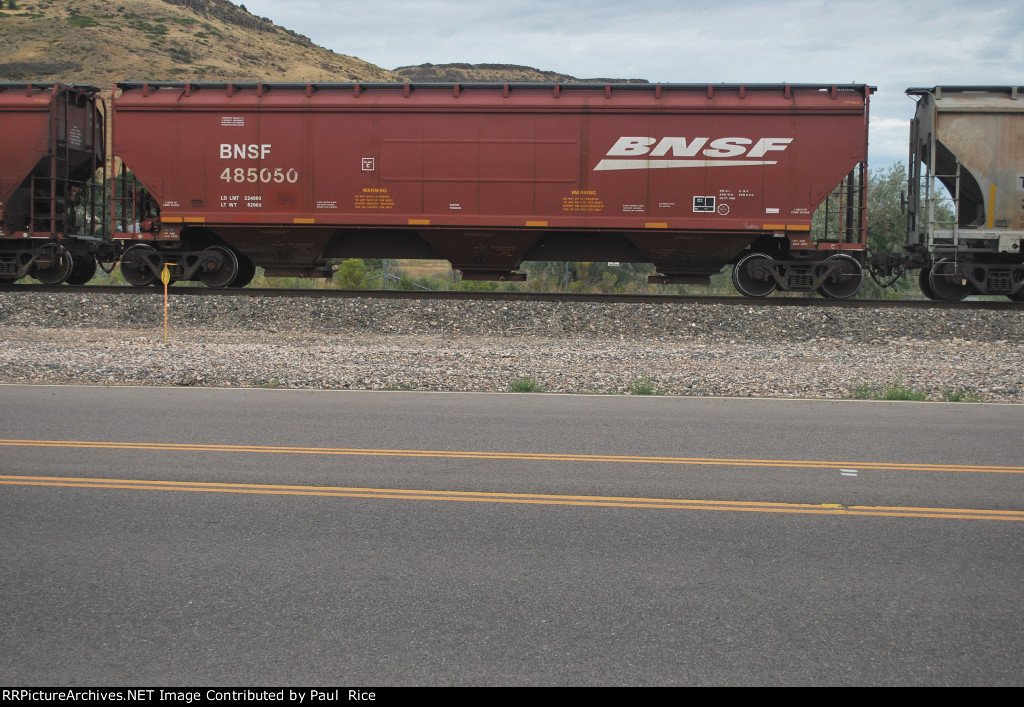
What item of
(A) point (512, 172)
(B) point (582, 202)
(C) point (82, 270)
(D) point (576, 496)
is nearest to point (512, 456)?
(D) point (576, 496)

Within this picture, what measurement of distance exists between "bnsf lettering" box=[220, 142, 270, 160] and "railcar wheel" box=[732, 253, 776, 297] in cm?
982

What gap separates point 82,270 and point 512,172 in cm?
1007

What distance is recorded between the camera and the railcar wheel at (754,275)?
17766mm

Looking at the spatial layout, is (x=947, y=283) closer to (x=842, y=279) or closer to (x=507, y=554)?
(x=842, y=279)

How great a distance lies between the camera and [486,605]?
12.8ft

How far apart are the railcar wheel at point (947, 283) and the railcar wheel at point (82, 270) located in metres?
17.9

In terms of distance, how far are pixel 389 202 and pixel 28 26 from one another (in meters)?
67.3

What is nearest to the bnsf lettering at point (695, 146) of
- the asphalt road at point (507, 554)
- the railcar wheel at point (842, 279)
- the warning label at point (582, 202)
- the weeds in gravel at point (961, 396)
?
the warning label at point (582, 202)

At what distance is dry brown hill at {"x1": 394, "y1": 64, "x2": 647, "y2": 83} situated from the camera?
9555 cm

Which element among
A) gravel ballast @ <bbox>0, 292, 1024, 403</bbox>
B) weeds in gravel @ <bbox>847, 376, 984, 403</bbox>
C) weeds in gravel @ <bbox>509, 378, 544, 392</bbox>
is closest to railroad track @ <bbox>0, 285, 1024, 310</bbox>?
gravel ballast @ <bbox>0, 292, 1024, 403</bbox>

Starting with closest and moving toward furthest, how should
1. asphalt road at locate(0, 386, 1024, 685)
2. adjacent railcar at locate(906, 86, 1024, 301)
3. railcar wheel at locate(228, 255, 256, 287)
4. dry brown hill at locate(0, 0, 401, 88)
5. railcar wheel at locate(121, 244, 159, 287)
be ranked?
asphalt road at locate(0, 386, 1024, 685) → adjacent railcar at locate(906, 86, 1024, 301) → railcar wheel at locate(121, 244, 159, 287) → railcar wheel at locate(228, 255, 256, 287) → dry brown hill at locate(0, 0, 401, 88)

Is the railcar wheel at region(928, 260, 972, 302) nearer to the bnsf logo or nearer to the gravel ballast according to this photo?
the gravel ballast

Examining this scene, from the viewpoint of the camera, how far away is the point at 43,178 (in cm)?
1828
